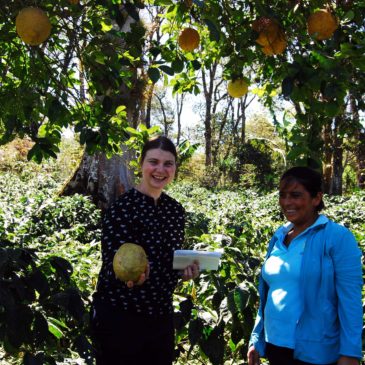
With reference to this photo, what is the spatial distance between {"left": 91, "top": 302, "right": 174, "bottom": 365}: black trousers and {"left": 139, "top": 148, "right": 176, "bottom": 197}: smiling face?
1.78 ft

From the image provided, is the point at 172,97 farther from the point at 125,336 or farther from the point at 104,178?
the point at 104,178

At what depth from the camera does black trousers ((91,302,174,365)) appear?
2.09 meters

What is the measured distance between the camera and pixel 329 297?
6.30 ft

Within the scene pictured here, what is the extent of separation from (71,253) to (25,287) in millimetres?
2113

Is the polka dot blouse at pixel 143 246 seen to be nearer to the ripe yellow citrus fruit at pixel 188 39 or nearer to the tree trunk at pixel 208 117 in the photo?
the ripe yellow citrus fruit at pixel 188 39

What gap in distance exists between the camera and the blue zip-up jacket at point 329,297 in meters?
1.87

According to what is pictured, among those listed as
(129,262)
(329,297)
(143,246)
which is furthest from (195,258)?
(329,297)

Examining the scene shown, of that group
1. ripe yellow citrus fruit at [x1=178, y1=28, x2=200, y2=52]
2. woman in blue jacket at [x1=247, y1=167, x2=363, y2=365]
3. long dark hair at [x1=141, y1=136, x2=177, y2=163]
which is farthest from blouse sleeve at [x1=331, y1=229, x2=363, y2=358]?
ripe yellow citrus fruit at [x1=178, y1=28, x2=200, y2=52]

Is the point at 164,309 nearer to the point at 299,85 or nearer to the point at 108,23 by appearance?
the point at 299,85

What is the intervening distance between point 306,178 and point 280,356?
747 mm

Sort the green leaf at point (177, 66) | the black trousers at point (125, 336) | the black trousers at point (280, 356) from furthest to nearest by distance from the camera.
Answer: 1. the green leaf at point (177, 66)
2. the black trousers at point (125, 336)
3. the black trousers at point (280, 356)

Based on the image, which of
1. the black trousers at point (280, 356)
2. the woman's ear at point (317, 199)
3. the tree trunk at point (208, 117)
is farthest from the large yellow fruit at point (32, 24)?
the tree trunk at point (208, 117)

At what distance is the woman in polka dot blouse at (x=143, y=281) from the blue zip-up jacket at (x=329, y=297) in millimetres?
496

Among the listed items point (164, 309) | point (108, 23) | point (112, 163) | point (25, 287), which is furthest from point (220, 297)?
point (112, 163)
